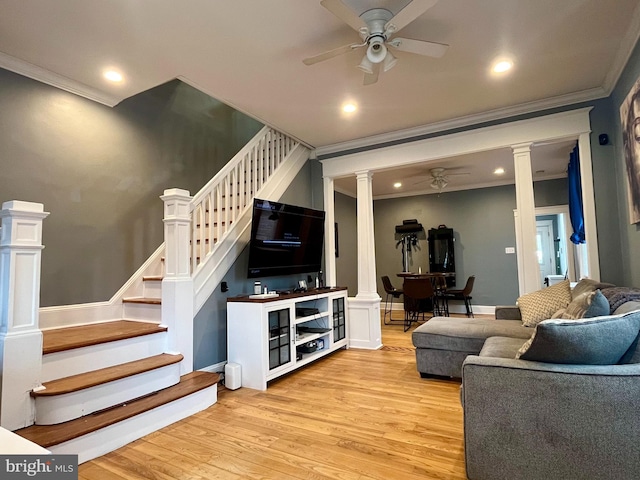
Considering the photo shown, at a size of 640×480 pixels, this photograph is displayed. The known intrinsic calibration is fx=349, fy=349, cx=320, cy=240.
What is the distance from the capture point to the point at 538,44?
2.69 m

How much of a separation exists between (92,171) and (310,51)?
7.64 ft

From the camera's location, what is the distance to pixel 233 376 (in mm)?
3166

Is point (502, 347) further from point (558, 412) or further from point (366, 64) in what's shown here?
point (366, 64)

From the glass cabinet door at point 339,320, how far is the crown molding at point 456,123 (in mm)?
2086

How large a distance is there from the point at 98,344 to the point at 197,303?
907 mm

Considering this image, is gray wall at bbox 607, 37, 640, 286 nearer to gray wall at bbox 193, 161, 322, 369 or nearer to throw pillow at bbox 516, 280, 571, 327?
throw pillow at bbox 516, 280, 571, 327

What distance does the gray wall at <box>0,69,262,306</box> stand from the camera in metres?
2.87

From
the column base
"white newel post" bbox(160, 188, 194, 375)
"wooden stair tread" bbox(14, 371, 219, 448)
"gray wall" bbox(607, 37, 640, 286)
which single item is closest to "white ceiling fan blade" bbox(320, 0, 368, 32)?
"white newel post" bbox(160, 188, 194, 375)

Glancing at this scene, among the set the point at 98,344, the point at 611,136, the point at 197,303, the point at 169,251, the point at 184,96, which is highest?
the point at 184,96

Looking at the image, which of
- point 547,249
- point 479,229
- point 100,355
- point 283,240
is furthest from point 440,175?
point 100,355

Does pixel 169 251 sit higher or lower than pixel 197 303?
higher

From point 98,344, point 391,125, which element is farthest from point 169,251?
point 391,125

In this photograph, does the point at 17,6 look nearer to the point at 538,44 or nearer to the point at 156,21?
the point at 156,21

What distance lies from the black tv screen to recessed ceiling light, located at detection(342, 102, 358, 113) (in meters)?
1.21
